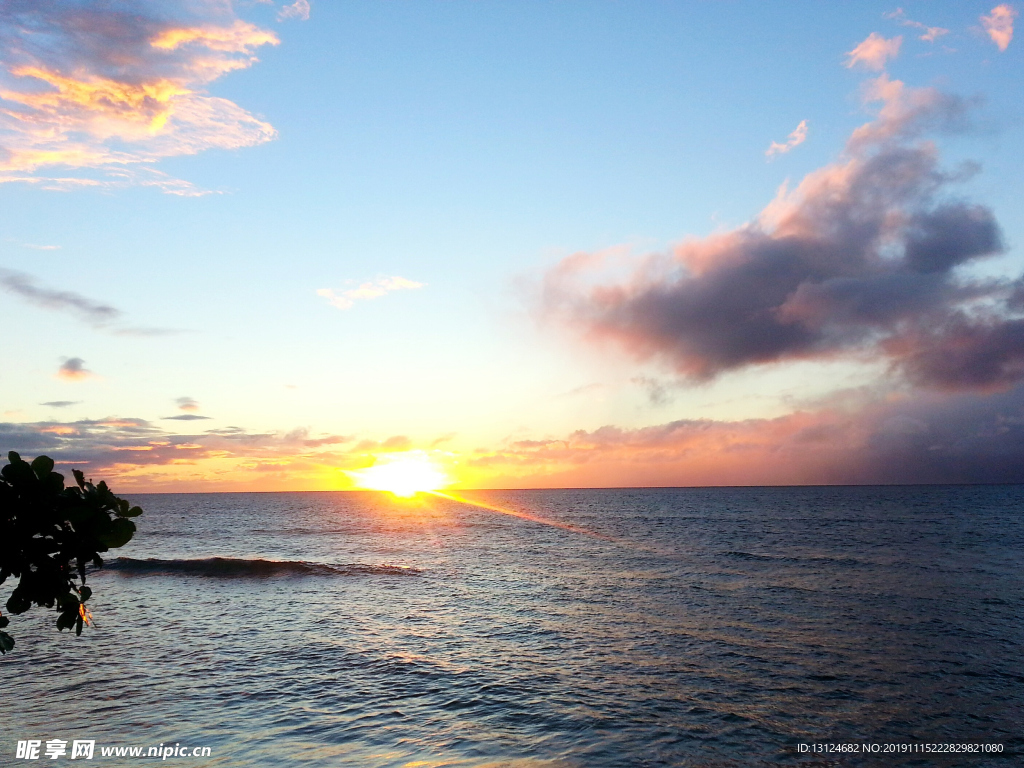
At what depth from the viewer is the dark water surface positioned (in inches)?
691

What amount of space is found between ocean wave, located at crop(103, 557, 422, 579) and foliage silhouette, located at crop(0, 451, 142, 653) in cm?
4827

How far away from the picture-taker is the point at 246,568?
54250mm

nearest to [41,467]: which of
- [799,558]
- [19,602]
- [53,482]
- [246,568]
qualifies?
[53,482]

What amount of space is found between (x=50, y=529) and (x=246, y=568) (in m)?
54.4

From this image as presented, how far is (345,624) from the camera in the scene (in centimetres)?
3247

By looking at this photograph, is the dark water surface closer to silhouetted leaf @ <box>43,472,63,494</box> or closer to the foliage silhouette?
the foliage silhouette

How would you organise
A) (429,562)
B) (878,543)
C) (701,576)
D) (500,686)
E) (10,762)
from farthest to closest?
(878,543) < (429,562) < (701,576) < (500,686) < (10,762)

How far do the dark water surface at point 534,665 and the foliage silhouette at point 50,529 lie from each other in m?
13.0

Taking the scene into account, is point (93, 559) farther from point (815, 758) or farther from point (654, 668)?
point (654, 668)

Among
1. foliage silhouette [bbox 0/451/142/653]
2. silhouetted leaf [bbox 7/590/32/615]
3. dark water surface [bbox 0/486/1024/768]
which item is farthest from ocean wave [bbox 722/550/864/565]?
silhouetted leaf [bbox 7/590/32/615]

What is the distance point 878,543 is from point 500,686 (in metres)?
65.2

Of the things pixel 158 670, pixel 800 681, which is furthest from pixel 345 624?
pixel 800 681

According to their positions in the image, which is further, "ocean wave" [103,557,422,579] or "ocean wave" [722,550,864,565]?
"ocean wave" [722,550,864,565]

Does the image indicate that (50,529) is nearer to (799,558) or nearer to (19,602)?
(19,602)
